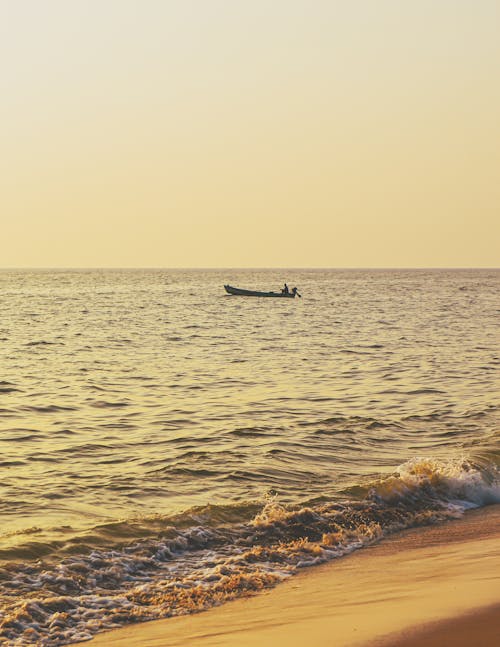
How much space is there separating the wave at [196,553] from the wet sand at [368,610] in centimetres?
37

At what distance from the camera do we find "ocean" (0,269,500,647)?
27.6ft

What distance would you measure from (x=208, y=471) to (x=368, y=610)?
20.8ft

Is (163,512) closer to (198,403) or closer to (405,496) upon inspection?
(405,496)

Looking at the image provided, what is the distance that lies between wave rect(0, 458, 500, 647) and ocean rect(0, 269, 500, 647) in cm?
2

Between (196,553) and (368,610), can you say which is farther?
(196,553)

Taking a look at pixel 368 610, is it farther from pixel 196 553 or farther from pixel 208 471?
pixel 208 471

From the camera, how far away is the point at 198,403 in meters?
19.9

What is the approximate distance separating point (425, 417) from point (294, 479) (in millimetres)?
6408

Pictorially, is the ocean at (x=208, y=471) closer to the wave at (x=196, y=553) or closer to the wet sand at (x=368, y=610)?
the wave at (x=196, y=553)

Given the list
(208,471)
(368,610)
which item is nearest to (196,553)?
(368,610)

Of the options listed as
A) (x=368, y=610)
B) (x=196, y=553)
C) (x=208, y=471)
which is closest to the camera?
(x=368, y=610)

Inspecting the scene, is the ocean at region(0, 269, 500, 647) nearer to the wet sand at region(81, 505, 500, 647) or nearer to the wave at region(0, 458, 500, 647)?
the wave at region(0, 458, 500, 647)

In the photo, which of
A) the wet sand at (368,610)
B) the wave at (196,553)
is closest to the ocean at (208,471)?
the wave at (196,553)

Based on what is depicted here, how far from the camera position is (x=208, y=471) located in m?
13.2
